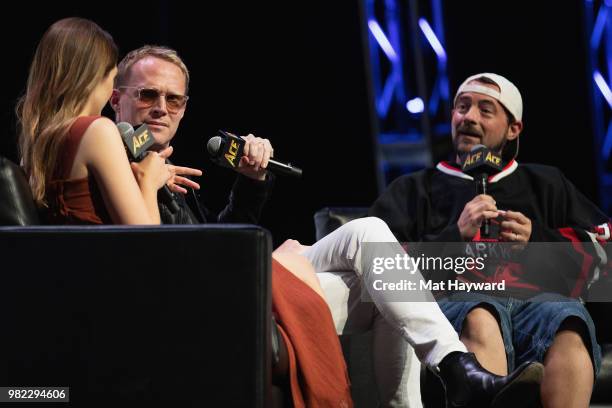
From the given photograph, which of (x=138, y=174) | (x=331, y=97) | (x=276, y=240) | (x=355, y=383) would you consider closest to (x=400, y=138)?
(x=331, y=97)

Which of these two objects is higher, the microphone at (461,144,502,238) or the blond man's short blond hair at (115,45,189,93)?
the blond man's short blond hair at (115,45,189,93)

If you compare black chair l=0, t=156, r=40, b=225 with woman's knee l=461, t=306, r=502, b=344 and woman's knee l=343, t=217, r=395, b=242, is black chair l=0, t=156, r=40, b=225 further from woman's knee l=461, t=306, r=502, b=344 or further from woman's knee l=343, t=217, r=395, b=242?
woman's knee l=461, t=306, r=502, b=344

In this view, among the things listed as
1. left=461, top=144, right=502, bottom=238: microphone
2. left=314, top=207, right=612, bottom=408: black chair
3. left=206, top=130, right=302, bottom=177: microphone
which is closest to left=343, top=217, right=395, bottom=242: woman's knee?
left=206, top=130, right=302, bottom=177: microphone

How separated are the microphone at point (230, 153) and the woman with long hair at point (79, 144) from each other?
346mm

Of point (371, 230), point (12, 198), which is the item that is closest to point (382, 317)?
point (371, 230)

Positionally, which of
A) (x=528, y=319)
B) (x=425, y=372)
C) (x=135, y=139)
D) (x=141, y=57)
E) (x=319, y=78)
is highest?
(x=141, y=57)

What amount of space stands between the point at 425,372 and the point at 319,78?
2975mm

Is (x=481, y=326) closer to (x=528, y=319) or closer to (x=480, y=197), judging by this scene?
(x=528, y=319)

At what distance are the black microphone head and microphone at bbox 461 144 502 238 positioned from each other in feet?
3.03

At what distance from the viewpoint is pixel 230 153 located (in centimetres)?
275

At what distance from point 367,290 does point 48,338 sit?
882mm

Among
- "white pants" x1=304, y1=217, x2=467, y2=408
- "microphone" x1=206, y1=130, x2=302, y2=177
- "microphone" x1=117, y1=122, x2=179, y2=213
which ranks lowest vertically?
"white pants" x1=304, y1=217, x2=467, y2=408

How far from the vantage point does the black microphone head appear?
8.79 feet

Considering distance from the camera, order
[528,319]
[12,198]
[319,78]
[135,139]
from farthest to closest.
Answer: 1. [319,78]
2. [528,319]
3. [135,139]
4. [12,198]
